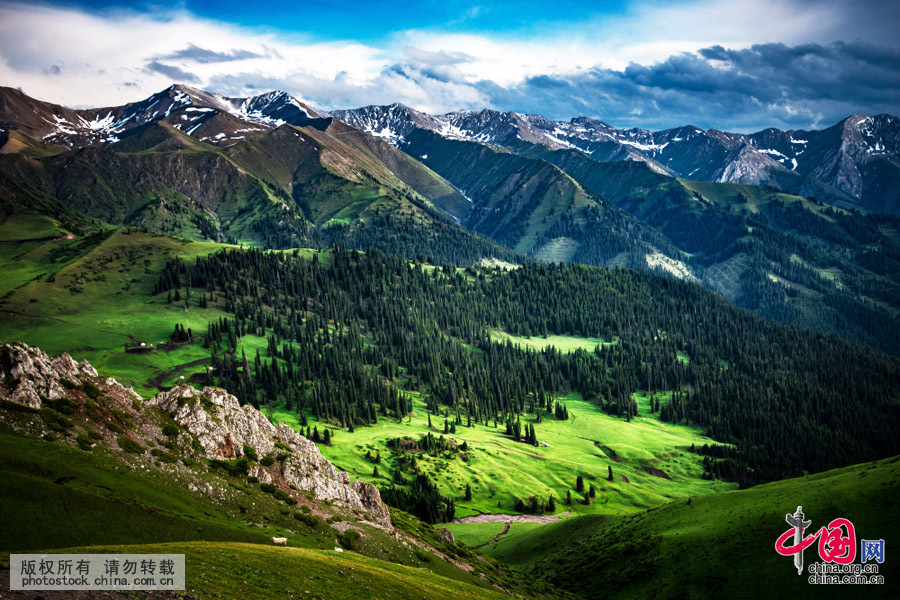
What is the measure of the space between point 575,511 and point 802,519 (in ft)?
293

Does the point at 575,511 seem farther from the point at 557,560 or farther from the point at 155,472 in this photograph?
the point at 155,472

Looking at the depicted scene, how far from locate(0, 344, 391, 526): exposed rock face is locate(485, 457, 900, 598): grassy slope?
47.5 meters

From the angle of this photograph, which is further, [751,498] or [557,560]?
[557,560]

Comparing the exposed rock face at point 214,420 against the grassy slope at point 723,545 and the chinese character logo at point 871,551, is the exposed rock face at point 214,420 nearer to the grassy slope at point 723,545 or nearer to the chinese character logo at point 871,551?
the grassy slope at point 723,545

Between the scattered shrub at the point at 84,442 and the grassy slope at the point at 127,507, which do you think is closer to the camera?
the grassy slope at the point at 127,507

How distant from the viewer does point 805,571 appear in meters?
83.7

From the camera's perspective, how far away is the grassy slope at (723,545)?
85.2 metres

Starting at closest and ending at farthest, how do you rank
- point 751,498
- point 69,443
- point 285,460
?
point 69,443, point 285,460, point 751,498

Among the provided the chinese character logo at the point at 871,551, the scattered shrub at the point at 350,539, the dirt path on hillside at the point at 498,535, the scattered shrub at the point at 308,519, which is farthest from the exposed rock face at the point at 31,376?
the chinese character logo at the point at 871,551

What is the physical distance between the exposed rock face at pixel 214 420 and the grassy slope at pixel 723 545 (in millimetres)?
47467

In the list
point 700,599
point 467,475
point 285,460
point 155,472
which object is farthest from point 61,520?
point 467,475

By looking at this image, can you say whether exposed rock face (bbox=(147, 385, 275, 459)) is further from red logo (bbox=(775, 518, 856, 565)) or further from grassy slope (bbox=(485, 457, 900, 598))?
red logo (bbox=(775, 518, 856, 565))

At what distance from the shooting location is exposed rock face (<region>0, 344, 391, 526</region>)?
191 ft

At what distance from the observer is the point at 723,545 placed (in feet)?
315
